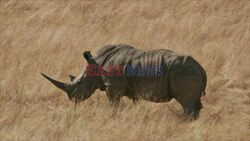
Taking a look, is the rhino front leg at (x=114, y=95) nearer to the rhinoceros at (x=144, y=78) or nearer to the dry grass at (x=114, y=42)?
the rhinoceros at (x=144, y=78)

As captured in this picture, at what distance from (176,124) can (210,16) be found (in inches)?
321

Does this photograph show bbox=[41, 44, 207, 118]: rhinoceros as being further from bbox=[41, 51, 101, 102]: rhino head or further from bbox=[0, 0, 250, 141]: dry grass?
bbox=[0, 0, 250, 141]: dry grass

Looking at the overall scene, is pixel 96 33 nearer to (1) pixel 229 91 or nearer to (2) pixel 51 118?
(1) pixel 229 91

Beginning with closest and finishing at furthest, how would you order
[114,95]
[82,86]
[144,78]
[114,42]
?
[144,78] → [114,95] → [82,86] → [114,42]

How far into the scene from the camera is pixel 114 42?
13.1m

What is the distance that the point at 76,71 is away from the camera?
11039 mm

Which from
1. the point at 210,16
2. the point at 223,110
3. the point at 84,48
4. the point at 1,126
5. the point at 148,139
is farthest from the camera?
the point at 210,16

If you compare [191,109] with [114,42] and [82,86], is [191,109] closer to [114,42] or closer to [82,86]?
[82,86]

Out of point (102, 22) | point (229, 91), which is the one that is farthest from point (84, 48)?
point (229, 91)

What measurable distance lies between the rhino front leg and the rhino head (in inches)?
13.1

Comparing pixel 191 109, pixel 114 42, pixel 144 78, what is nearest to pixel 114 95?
pixel 144 78

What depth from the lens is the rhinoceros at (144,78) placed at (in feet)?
25.4

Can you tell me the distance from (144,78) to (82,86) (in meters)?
1.17

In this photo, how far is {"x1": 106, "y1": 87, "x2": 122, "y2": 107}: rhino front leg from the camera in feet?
27.2
